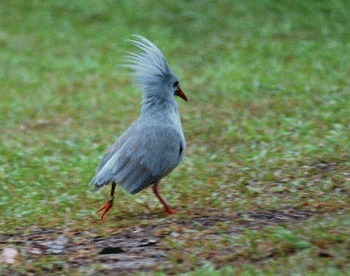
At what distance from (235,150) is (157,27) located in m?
6.95

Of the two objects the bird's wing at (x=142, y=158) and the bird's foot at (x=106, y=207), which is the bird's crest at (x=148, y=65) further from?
the bird's foot at (x=106, y=207)

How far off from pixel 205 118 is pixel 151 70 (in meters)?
3.86

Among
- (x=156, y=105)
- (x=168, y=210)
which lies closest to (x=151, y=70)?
(x=156, y=105)

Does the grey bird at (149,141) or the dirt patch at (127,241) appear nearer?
the dirt patch at (127,241)

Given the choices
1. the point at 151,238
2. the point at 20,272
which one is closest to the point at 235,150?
the point at 151,238

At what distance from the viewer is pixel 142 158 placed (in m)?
7.25

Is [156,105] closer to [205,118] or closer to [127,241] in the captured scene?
[127,241]

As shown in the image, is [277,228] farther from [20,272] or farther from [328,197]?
[20,272]

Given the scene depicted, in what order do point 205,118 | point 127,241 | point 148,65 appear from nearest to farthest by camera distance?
point 127,241, point 148,65, point 205,118

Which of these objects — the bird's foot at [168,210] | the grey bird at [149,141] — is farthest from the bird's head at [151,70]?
the bird's foot at [168,210]

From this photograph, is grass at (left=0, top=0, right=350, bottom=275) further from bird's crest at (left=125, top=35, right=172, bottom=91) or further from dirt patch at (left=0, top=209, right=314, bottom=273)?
bird's crest at (left=125, top=35, right=172, bottom=91)

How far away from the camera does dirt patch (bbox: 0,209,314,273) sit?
6.39m

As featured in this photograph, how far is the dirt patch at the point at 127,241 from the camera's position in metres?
6.39

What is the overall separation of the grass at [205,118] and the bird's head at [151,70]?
3.68 feet
